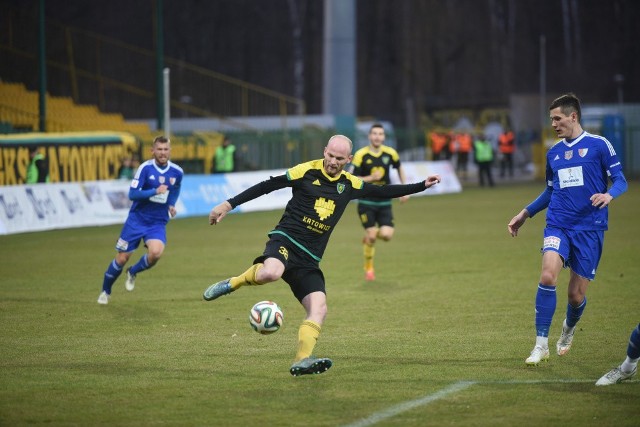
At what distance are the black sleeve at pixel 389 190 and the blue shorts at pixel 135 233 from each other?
477 cm

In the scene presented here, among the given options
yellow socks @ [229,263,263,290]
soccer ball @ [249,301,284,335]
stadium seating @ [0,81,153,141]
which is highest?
stadium seating @ [0,81,153,141]

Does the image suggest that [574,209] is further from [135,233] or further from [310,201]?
[135,233]

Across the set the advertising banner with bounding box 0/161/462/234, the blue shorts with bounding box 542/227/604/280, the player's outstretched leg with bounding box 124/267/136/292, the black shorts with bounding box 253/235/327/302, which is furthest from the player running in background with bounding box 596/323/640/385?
the advertising banner with bounding box 0/161/462/234

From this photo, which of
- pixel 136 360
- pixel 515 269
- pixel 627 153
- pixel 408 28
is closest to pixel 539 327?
pixel 136 360

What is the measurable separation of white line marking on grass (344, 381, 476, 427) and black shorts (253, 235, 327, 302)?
54.2 inches

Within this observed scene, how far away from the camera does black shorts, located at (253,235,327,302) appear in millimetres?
8664

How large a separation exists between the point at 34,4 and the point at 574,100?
39623mm

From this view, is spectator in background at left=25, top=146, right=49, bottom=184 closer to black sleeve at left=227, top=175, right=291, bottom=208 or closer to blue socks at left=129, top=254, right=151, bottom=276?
blue socks at left=129, top=254, right=151, bottom=276

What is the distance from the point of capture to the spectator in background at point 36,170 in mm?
25094

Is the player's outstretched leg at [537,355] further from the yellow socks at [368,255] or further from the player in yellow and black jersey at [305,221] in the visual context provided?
the yellow socks at [368,255]

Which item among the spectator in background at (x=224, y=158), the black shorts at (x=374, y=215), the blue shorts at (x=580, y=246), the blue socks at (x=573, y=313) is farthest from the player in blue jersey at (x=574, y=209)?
the spectator in background at (x=224, y=158)

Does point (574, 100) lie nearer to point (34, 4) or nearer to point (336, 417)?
point (336, 417)

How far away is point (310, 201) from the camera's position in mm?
8781

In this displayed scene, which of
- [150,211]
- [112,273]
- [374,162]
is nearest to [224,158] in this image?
[374,162]
